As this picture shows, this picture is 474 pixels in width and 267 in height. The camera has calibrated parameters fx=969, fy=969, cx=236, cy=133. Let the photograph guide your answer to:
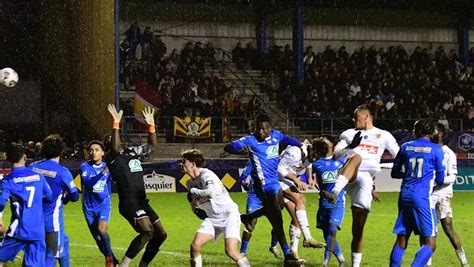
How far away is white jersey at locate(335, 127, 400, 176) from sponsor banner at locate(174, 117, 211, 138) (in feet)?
69.3

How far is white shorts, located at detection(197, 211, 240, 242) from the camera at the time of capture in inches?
460

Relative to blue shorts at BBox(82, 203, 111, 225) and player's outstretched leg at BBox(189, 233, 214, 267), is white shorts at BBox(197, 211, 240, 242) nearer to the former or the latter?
player's outstretched leg at BBox(189, 233, 214, 267)

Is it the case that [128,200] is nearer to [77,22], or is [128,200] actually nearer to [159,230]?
[159,230]

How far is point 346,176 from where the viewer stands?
12.0 metres

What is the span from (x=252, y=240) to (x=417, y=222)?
6789 millimetres

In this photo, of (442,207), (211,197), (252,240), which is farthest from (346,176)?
(252,240)

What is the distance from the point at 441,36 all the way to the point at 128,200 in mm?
37673

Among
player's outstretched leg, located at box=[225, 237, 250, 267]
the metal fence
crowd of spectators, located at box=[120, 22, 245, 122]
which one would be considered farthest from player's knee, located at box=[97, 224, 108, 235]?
crowd of spectators, located at box=[120, 22, 245, 122]

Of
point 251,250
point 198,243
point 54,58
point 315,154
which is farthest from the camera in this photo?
point 54,58

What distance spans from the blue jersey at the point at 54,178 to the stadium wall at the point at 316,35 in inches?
1233

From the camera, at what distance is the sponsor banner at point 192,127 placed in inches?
1320

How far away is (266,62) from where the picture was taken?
41688mm

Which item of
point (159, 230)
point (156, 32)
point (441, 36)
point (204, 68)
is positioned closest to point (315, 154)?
point (159, 230)

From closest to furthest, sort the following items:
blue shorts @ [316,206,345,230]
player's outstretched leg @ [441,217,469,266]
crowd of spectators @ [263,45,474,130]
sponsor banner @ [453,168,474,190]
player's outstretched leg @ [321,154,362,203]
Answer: player's outstretched leg @ [321,154,362,203]
blue shorts @ [316,206,345,230]
player's outstretched leg @ [441,217,469,266]
sponsor banner @ [453,168,474,190]
crowd of spectators @ [263,45,474,130]
